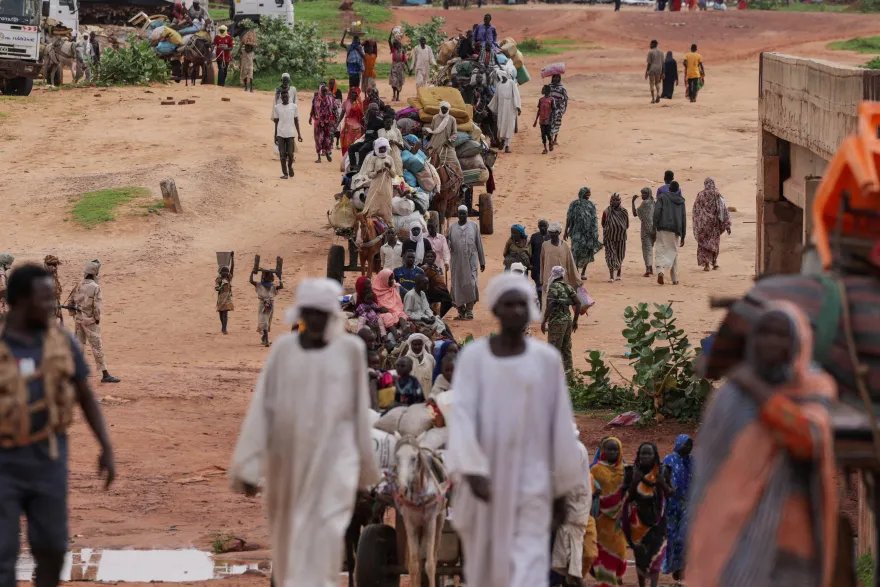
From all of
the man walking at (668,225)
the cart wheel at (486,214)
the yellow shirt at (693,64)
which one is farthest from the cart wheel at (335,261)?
the yellow shirt at (693,64)

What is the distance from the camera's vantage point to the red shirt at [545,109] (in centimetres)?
3222

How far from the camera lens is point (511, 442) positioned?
6.38 m

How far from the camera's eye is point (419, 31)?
150 feet

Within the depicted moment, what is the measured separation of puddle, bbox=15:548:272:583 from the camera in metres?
10.3

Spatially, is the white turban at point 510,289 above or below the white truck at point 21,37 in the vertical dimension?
below

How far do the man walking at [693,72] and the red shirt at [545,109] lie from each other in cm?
786

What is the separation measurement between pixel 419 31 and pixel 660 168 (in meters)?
15.7

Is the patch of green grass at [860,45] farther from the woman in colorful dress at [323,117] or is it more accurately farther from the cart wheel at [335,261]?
the cart wheel at [335,261]

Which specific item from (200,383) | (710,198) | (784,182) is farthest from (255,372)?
(710,198)

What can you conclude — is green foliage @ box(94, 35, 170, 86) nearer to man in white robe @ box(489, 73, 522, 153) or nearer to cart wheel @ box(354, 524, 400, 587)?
man in white robe @ box(489, 73, 522, 153)

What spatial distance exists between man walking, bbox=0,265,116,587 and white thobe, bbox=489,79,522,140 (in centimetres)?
2433

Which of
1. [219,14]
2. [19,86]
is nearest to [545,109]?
[19,86]

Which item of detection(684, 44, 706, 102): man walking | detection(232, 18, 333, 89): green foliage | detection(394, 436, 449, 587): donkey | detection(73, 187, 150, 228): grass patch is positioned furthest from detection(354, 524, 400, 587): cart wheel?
detection(684, 44, 706, 102): man walking

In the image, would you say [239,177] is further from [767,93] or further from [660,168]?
[767,93]
